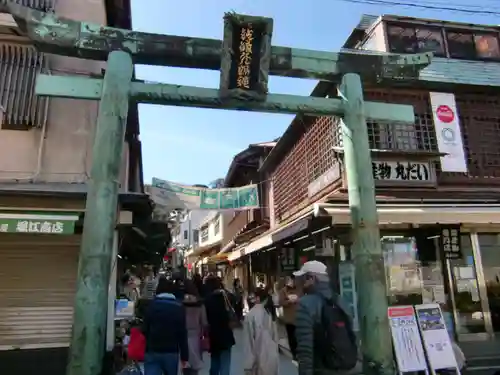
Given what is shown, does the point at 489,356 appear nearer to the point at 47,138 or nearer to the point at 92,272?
the point at 92,272

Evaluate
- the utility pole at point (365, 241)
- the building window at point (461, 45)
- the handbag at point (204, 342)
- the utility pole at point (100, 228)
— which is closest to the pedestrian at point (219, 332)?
the handbag at point (204, 342)

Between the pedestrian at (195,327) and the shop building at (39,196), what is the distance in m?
2.23

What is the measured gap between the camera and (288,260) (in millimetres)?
15000

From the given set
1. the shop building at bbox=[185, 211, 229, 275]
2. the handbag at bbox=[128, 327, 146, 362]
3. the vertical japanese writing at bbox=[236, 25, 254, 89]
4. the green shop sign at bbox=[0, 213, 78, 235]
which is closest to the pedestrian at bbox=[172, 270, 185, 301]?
the handbag at bbox=[128, 327, 146, 362]

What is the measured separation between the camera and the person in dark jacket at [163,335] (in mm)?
5469

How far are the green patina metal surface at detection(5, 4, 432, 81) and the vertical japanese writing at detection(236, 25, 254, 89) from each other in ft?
1.39

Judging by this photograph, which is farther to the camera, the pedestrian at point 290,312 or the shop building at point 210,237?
the shop building at point 210,237

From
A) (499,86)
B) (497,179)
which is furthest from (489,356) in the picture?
(499,86)

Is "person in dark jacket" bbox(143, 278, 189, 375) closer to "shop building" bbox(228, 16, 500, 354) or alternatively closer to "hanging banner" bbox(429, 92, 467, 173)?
"shop building" bbox(228, 16, 500, 354)

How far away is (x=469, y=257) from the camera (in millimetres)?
10523

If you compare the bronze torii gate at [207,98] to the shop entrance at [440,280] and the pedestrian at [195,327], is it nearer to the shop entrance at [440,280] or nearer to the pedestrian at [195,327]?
the pedestrian at [195,327]

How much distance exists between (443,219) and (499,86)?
16.7ft

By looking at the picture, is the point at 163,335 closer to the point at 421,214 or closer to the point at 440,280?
the point at 421,214

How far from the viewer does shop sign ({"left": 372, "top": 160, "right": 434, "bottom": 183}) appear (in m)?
10.3
